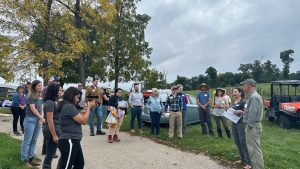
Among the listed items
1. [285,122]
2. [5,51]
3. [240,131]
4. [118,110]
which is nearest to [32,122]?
[118,110]

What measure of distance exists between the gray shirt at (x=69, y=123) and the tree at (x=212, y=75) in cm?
6052

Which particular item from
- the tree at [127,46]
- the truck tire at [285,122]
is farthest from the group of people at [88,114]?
the tree at [127,46]

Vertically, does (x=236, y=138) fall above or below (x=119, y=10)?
below

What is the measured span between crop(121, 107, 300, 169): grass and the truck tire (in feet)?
5.48

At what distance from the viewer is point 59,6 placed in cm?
1873

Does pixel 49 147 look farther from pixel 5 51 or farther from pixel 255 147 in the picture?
pixel 5 51

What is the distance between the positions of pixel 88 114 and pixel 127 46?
22014 mm

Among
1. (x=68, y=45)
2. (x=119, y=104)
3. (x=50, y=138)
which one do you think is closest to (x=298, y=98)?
(x=119, y=104)

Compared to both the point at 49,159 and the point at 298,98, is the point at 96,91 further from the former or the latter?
the point at 298,98

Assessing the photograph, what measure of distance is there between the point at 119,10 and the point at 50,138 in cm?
2247

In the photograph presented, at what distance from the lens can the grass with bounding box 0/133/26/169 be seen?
7.04 m

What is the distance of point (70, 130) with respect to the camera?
5.35 metres

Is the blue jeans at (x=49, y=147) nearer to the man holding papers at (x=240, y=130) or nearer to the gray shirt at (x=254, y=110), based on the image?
the gray shirt at (x=254, y=110)

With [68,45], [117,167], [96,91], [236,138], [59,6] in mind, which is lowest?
[117,167]
